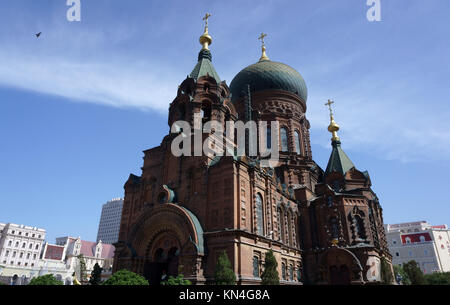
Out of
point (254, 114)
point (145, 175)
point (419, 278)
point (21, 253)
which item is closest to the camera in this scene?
point (145, 175)

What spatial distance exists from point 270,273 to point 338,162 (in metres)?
18.3

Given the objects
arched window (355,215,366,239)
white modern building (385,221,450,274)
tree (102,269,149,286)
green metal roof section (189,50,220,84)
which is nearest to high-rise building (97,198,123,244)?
white modern building (385,221,450,274)

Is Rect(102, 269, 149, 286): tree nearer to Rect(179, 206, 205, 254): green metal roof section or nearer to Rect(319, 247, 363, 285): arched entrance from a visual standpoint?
Rect(179, 206, 205, 254): green metal roof section

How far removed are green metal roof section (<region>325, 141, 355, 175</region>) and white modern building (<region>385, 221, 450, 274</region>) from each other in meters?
38.8

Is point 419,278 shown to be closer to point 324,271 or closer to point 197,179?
point 324,271

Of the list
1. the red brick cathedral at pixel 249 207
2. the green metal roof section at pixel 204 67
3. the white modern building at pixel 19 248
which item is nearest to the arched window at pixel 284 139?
the red brick cathedral at pixel 249 207

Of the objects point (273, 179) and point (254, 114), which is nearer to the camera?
point (273, 179)

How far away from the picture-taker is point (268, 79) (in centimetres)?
3478

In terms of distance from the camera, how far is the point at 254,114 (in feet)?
111

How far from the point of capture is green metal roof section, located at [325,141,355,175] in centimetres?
3142
